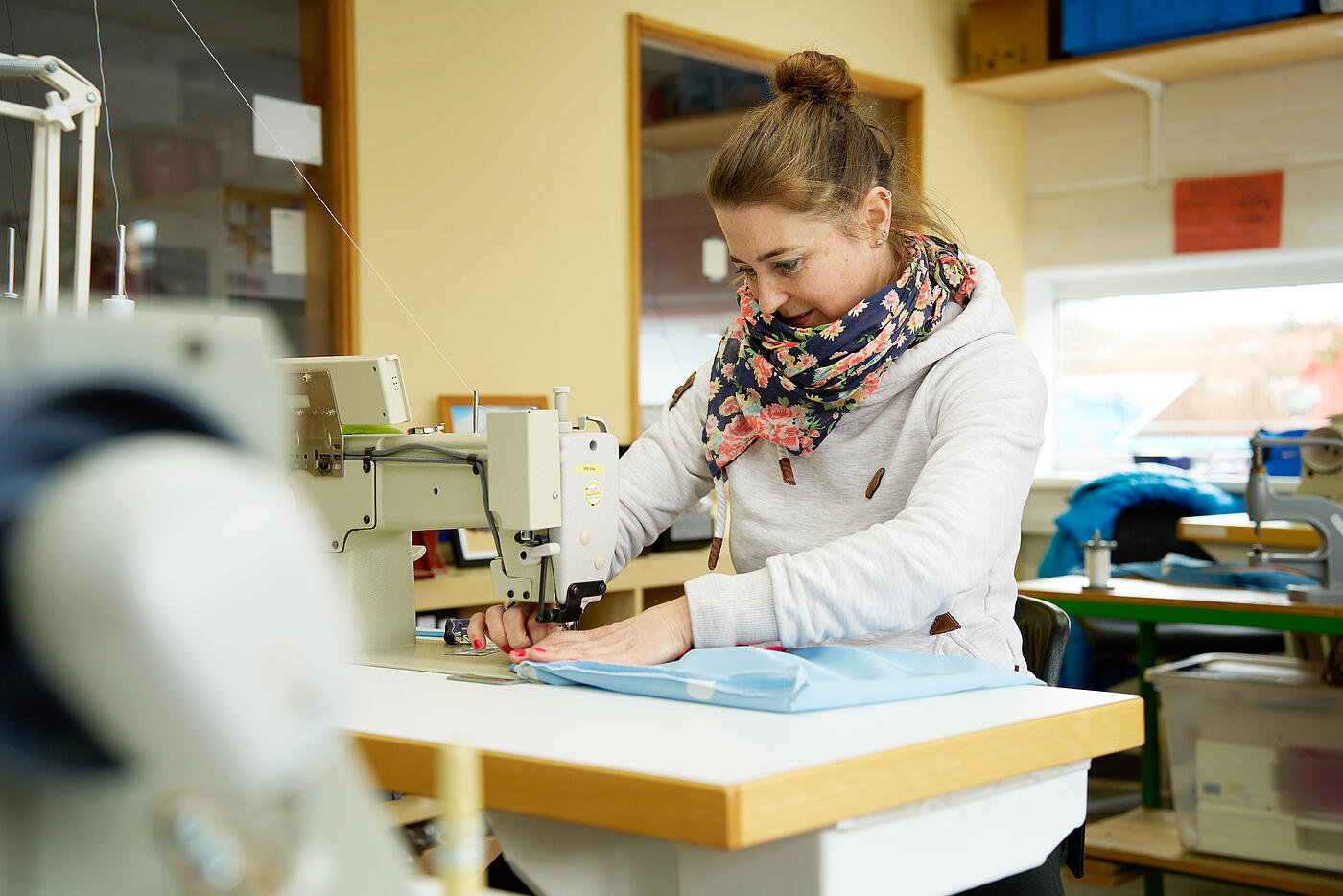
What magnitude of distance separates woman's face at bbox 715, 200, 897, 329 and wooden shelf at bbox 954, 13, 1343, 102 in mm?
3084

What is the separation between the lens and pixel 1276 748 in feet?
9.13

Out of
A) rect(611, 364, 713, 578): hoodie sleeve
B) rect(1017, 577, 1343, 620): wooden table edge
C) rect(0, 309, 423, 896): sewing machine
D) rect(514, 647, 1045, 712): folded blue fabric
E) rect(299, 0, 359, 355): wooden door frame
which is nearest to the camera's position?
rect(0, 309, 423, 896): sewing machine

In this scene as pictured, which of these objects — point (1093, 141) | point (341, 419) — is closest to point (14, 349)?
point (341, 419)

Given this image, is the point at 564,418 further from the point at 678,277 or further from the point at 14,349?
the point at 678,277

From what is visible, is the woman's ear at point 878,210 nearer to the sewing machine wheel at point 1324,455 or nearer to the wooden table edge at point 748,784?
the wooden table edge at point 748,784

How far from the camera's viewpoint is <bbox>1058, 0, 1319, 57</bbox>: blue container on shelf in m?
4.12

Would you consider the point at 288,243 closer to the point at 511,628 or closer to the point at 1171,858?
the point at 511,628

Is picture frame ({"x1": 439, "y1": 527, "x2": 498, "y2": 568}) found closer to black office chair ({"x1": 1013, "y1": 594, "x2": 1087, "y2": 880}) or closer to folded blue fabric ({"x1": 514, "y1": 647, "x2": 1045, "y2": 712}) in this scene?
black office chair ({"x1": 1013, "y1": 594, "x2": 1087, "y2": 880})

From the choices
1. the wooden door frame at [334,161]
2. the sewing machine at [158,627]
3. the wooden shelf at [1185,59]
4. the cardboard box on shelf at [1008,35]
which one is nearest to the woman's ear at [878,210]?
the sewing machine at [158,627]

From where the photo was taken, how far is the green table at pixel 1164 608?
2.64 metres

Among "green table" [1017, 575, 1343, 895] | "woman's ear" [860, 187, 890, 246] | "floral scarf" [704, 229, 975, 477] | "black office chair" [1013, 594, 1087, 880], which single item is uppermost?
"woman's ear" [860, 187, 890, 246]

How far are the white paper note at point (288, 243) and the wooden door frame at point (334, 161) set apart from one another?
20mm

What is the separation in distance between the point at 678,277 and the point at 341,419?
2.40 m

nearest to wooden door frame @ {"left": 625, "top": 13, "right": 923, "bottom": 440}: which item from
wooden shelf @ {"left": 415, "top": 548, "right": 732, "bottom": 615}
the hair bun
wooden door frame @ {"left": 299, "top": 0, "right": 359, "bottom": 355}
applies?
wooden shelf @ {"left": 415, "top": 548, "right": 732, "bottom": 615}
